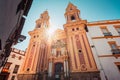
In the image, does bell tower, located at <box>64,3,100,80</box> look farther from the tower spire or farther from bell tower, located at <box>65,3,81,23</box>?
the tower spire

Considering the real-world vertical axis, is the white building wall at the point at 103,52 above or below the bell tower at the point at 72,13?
below

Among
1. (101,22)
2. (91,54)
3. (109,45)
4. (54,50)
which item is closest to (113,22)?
(101,22)

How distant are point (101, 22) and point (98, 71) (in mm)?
10809

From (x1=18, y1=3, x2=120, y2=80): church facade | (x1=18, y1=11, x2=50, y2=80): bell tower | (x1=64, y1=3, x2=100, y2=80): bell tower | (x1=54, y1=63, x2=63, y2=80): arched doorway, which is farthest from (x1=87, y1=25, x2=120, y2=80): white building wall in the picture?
(x1=18, y1=11, x2=50, y2=80): bell tower

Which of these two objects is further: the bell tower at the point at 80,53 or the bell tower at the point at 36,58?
the bell tower at the point at 36,58

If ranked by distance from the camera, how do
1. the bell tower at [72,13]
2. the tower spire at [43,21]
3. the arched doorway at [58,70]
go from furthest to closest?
the tower spire at [43,21]
the bell tower at [72,13]
the arched doorway at [58,70]

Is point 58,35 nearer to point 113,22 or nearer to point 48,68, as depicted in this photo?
point 48,68

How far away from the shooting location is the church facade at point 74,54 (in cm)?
1402

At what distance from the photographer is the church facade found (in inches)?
552

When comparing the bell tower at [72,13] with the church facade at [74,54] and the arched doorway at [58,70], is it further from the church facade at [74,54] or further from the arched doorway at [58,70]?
the arched doorway at [58,70]

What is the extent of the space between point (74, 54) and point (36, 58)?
775 cm

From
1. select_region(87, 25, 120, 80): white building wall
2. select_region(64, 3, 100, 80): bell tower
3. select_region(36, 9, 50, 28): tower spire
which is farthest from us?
select_region(36, 9, 50, 28): tower spire

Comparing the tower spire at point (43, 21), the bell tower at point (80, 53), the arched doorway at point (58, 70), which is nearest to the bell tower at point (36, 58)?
the tower spire at point (43, 21)

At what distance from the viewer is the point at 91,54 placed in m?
15.7
